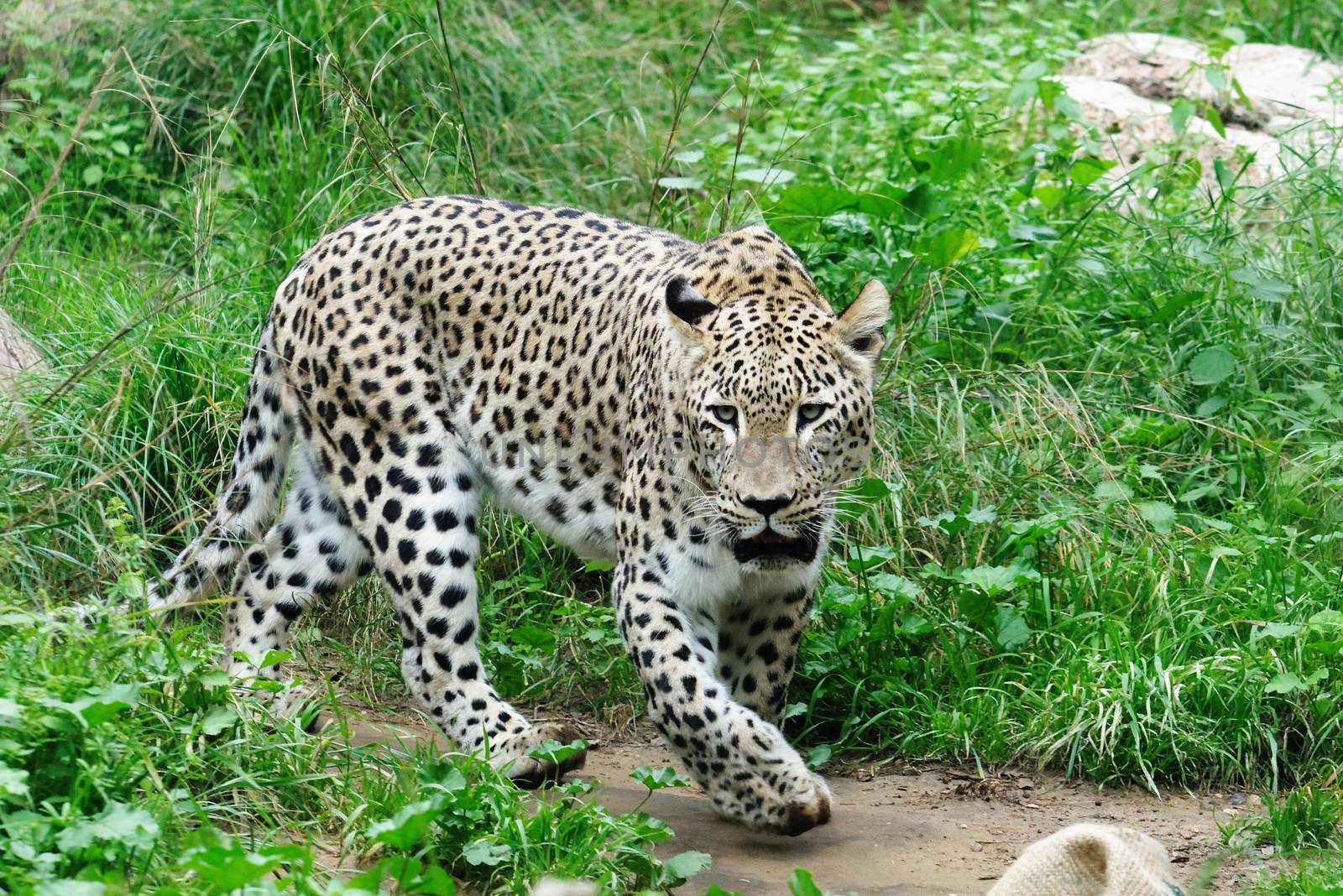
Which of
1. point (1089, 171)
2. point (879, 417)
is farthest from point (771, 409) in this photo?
point (1089, 171)

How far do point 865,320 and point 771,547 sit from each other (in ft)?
2.89

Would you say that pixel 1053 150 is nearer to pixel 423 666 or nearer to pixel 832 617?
pixel 832 617

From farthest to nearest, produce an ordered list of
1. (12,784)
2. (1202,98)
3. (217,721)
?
(1202,98)
(217,721)
(12,784)

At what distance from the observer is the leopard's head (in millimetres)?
5441

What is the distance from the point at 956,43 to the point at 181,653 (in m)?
8.58

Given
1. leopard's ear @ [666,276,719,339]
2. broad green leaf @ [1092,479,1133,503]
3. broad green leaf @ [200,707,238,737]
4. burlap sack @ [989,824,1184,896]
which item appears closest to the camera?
burlap sack @ [989,824,1184,896]

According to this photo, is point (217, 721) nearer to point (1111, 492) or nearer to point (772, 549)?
point (772, 549)

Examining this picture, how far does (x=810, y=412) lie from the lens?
559 cm

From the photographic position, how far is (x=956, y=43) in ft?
38.9

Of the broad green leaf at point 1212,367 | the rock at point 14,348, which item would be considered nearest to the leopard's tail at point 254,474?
the rock at point 14,348

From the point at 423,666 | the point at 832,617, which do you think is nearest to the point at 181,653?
the point at 423,666

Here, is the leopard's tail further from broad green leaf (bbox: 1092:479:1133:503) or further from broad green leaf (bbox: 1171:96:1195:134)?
broad green leaf (bbox: 1171:96:1195:134)

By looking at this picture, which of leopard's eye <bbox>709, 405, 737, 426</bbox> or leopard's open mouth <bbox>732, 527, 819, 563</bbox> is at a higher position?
leopard's eye <bbox>709, 405, 737, 426</bbox>

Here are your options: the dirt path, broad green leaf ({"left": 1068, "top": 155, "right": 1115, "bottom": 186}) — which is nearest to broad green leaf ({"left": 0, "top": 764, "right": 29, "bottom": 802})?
the dirt path
